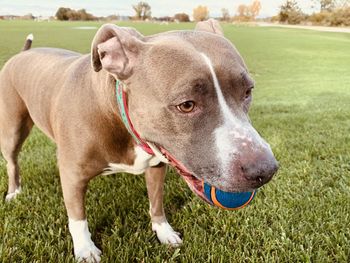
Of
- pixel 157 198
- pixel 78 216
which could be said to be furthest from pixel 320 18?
pixel 78 216

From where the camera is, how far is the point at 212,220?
3.15 m

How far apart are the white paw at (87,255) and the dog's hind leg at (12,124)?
1224mm

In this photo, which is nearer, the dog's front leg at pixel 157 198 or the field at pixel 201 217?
the field at pixel 201 217

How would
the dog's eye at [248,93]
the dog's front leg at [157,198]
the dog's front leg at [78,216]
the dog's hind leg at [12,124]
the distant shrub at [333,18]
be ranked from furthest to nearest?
the distant shrub at [333,18] < the dog's hind leg at [12,124] < the dog's front leg at [157,198] < the dog's front leg at [78,216] < the dog's eye at [248,93]

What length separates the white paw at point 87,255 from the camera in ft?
9.14

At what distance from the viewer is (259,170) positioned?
1.88 m

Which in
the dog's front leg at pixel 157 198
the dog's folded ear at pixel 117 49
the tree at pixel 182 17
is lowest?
the tree at pixel 182 17

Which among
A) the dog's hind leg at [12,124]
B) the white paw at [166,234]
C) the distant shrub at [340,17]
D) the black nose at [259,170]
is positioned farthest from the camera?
the distant shrub at [340,17]

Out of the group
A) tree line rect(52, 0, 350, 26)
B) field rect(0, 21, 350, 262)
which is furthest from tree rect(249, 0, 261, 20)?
field rect(0, 21, 350, 262)

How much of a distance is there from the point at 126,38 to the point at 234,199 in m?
1.16

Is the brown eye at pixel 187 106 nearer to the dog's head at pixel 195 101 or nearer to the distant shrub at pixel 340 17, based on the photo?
the dog's head at pixel 195 101

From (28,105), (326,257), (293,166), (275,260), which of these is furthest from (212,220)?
(28,105)

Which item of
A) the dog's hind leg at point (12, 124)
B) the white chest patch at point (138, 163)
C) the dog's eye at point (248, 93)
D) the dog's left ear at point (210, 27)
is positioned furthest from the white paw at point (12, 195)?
the dog's eye at point (248, 93)

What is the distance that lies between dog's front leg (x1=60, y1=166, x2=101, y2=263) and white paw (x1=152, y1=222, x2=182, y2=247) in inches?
18.9
